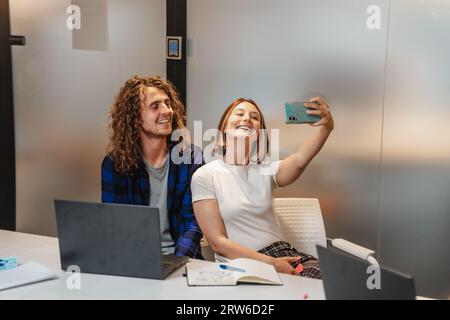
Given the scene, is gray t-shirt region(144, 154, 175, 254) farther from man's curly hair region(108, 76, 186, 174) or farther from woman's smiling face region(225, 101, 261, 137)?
woman's smiling face region(225, 101, 261, 137)

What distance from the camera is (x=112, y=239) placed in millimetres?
1514

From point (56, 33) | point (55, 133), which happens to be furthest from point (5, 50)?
point (55, 133)

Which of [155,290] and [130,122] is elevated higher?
[130,122]

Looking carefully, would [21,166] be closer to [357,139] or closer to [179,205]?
[179,205]

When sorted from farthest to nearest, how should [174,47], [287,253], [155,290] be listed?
[174,47] → [287,253] → [155,290]

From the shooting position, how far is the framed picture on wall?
3.03 m

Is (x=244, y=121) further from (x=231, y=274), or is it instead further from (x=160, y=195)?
(x=231, y=274)

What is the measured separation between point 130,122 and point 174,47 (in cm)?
94

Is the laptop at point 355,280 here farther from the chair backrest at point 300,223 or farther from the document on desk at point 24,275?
the chair backrest at point 300,223

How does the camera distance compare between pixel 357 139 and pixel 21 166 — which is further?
pixel 21 166

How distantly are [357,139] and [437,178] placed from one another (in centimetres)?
43

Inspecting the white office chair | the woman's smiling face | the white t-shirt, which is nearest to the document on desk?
the white t-shirt

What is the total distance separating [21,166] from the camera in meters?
3.19

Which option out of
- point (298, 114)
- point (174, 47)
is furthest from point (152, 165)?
point (174, 47)
